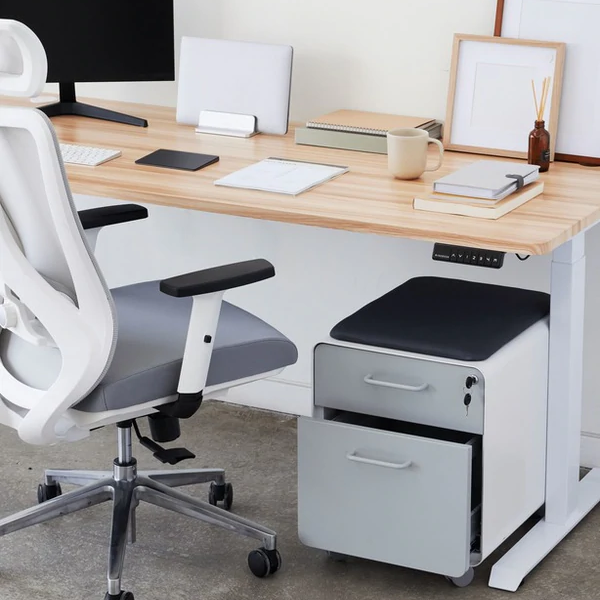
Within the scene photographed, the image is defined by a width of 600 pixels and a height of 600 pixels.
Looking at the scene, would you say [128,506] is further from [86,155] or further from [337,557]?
[86,155]

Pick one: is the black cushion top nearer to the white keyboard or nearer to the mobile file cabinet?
the mobile file cabinet

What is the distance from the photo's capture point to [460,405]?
7.51 ft

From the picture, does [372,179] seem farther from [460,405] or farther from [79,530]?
[79,530]

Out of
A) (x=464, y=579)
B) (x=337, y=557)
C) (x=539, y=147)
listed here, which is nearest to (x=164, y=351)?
(x=337, y=557)

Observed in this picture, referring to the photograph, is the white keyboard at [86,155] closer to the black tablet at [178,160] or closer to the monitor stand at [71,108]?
the black tablet at [178,160]

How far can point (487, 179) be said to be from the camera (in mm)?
2375

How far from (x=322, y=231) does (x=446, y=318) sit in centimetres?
77

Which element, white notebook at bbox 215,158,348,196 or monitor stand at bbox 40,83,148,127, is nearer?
white notebook at bbox 215,158,348,196

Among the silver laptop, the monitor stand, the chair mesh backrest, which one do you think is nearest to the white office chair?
the chair mesh backrest

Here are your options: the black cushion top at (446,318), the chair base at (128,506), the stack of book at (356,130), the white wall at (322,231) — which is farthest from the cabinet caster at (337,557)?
the stack of book at (356,130)

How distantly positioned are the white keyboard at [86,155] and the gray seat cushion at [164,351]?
1.05 ft

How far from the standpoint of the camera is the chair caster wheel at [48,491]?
2.76 m

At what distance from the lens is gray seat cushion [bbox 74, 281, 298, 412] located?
2186 mm

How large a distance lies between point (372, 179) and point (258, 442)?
89cm
